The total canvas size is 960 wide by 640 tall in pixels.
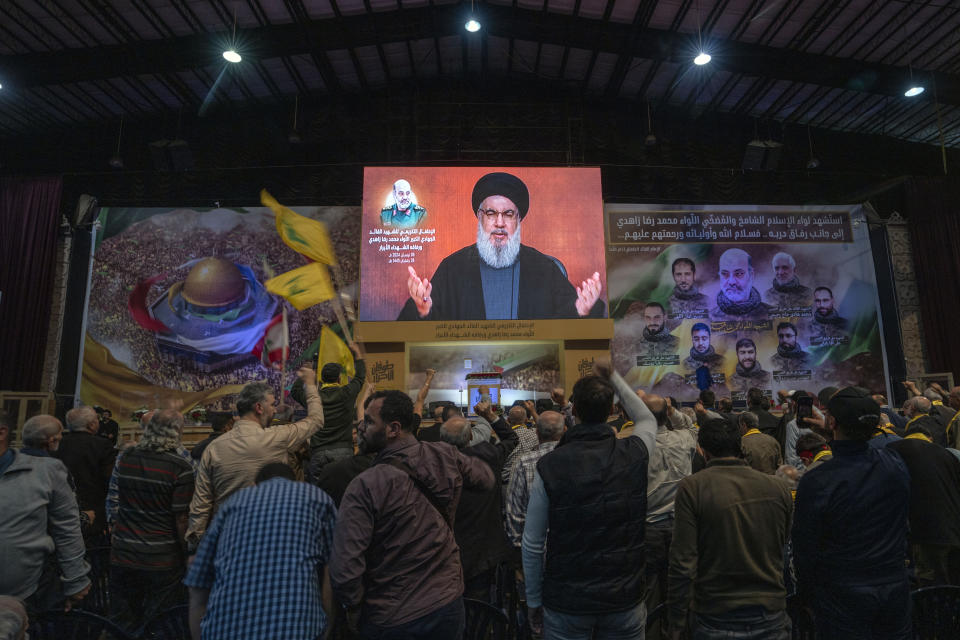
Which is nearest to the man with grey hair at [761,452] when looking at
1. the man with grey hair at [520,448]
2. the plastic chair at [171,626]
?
the man with grey hair at [520,448]

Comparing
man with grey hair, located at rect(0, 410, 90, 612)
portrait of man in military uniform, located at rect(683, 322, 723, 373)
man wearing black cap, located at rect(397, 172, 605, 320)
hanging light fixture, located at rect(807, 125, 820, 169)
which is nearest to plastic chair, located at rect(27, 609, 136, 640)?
man with grey hair, located at rect(0, 410, 90, 612)

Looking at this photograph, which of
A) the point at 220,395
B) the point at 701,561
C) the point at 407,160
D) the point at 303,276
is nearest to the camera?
the point at 701,561

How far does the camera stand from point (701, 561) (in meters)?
1.94

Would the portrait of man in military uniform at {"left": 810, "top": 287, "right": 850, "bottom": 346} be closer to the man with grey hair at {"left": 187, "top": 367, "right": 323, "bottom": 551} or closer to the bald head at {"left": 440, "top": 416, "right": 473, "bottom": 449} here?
the bald head at {"left": 440, "top": 416, "right": 473, "bottom": 449}

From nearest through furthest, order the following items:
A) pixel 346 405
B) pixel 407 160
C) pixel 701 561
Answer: pixel 701 561
pixel 346 405
pixel 407 160

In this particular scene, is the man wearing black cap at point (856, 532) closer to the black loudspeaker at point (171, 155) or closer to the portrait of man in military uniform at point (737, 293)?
the portrait of man in military uniform at point (737, 293)

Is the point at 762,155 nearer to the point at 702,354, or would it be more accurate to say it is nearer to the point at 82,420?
the point at 702,354

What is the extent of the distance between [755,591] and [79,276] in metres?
14.1

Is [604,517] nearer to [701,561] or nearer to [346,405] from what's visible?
[701,561]

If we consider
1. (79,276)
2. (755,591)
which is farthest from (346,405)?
(79,276)

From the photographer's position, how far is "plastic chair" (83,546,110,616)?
287 centimetres

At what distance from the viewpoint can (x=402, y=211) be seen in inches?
444

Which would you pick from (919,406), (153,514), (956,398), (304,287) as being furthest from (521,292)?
(153,514)

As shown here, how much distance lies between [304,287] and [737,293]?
9.32 metres
